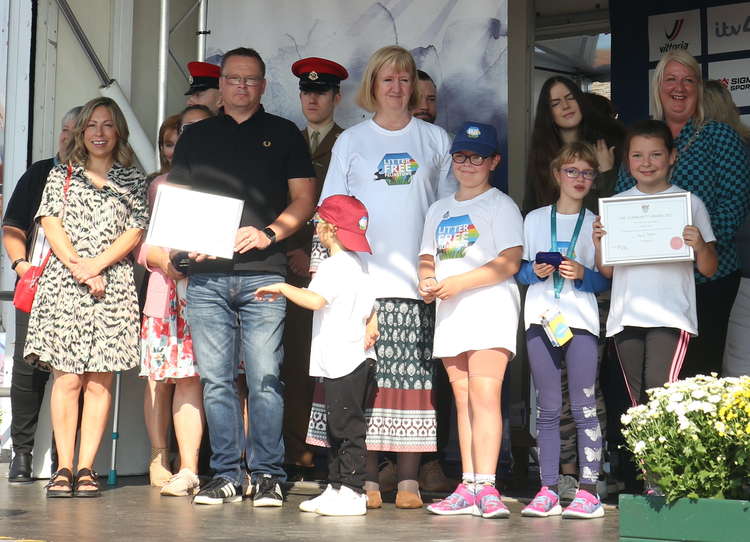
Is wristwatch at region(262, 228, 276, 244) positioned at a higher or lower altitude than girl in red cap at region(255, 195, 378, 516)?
higher

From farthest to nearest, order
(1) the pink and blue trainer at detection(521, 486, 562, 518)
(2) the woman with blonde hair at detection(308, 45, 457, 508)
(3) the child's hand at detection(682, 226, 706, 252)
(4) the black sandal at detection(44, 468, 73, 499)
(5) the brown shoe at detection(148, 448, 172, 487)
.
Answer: (5) the brown shoe at detection(148, 448, 172, 487)
(4) the black sandal at detection(44, 468, 73, 499)
(2) the woman with blonde hair at detection(308, 45, 457, 508)
(1) the pink and blue trainer at detection(521, 486, 562, 518)
(3) the child's hand at detection(682, 226, 706, 252)

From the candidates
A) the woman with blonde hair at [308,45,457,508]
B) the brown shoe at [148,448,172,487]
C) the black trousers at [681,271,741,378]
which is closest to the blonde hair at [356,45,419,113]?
the woman with blonde hair at [308,45,457,508]

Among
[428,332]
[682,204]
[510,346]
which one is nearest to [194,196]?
[428,332]

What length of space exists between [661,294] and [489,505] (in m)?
1.11

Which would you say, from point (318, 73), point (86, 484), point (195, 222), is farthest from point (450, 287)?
point (86, 484)

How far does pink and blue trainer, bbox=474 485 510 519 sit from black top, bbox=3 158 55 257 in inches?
111

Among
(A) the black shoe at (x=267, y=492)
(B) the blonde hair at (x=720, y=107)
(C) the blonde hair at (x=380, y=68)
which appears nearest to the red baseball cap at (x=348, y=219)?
(C) the blonde hair at (x=380, y=68)

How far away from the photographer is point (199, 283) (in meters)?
5.26

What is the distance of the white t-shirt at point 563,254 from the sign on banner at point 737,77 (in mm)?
1695

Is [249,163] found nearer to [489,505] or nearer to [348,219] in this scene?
[348,219]

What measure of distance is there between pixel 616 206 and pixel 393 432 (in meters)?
1.37

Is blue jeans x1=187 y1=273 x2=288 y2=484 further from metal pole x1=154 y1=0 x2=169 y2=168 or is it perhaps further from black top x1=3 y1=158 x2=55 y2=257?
metal pole x1=154 y1=0 x2=169 y2=168

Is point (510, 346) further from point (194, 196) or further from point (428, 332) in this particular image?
point (194, 196)

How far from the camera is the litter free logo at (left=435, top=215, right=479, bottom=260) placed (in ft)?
16.6
